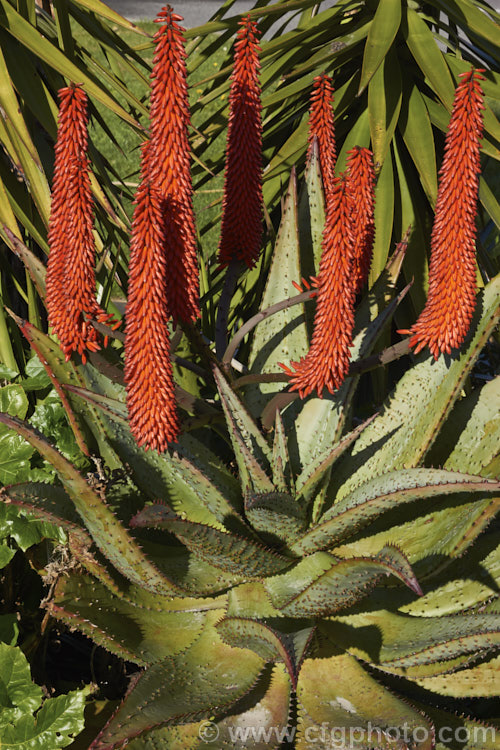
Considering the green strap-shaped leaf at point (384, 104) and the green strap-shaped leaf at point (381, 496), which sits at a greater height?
the green strap-shaped leaf at point (384, 104)

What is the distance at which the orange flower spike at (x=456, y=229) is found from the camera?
44.3 inches

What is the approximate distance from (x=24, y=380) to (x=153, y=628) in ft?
2.58

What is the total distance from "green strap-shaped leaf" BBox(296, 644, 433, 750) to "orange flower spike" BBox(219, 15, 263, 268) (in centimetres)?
74

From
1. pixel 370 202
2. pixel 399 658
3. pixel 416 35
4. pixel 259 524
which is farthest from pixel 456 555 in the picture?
pixel 416 35

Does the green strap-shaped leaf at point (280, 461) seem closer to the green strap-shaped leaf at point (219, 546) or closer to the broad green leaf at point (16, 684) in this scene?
the green strap-shaped leaf at point (219, 546)

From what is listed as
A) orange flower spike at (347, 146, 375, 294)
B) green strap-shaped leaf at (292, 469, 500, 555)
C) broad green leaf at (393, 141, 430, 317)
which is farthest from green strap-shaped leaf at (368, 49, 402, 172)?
green strap-shaped leaf at (292, 469, 500, 555)

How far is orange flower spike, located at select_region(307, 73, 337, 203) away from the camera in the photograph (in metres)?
1.30

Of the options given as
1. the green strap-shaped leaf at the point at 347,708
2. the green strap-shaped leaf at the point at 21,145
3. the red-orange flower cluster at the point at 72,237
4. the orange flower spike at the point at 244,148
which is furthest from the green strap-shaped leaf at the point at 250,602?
the green strap-shaped leaf at the point at 21,145

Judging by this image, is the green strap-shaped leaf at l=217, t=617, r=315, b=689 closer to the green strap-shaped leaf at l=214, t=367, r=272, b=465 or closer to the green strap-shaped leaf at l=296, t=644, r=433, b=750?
the green strap-shaped leaf at l=296, t=644, r=433, b=750

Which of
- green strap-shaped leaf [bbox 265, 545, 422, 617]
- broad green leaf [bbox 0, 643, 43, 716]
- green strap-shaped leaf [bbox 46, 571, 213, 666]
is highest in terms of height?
green strap-shaped leaf [bbox 265, 545, 422, 617]

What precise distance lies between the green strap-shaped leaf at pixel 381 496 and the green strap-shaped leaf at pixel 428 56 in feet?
3.51

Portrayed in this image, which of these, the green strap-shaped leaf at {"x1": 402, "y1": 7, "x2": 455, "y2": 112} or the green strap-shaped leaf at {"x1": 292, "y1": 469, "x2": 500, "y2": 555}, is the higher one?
the green strap-shaped leaf at {"x1": 402, "y1": 7, "x2": 455, "y2": 112}

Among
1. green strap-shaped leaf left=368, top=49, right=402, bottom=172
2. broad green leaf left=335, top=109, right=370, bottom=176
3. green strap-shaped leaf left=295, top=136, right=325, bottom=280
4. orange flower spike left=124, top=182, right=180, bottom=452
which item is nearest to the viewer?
orange flower spike left=124, top=182, right=180, bottom=452

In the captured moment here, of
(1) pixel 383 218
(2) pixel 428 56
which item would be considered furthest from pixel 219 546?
(2) pixel 428 56
